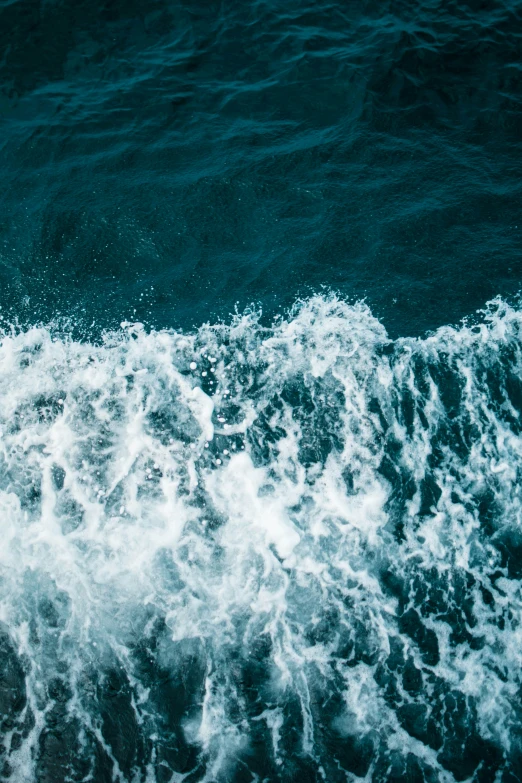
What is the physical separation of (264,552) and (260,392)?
142 inches

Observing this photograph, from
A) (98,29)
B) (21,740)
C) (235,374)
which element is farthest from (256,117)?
(21,740)

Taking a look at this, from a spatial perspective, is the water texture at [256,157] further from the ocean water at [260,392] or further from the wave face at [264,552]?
the wave face at [264,552]

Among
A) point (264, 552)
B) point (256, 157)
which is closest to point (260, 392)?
point (264, 552)

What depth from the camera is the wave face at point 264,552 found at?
344 inches

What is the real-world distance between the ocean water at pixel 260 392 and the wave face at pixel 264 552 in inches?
A: 1.9

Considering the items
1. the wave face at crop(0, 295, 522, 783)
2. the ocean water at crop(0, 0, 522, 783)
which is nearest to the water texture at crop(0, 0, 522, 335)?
the ocean water at crop(0, 0, 522, 783)

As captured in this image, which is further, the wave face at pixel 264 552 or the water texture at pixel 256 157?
the water texture at pixel 256 157

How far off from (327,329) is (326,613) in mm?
6462

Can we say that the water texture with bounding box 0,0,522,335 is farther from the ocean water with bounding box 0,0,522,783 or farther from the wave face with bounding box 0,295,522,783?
the wave face with bounding box 0,295,522,783

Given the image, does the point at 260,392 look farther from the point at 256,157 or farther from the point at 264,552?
the point at 256,157

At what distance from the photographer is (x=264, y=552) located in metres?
10.2

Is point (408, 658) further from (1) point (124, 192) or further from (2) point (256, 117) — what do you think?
(2) point (256, 117)

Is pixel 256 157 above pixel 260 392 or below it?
above

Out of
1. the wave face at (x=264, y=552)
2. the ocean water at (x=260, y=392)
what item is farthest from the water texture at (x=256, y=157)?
the wave face at (x=264, y=552)
